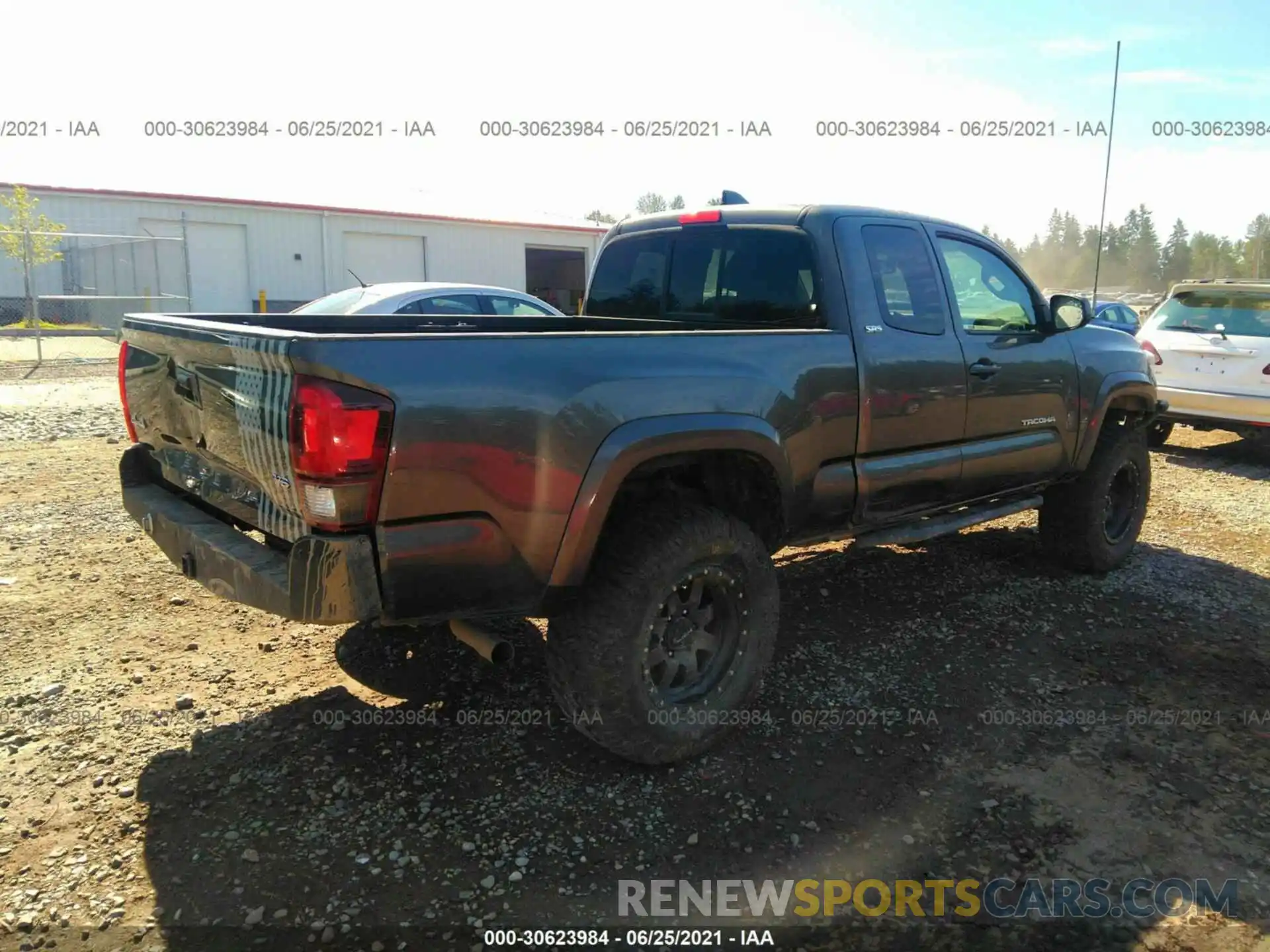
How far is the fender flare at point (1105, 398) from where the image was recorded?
16.5 feet

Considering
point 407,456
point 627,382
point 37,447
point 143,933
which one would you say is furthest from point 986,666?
point 37,447

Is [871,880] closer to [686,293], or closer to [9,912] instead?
[9,912]

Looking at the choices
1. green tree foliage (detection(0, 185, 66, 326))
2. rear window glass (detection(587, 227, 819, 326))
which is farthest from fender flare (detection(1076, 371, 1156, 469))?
green tree foliage (detection(0, 185, 66, 326))

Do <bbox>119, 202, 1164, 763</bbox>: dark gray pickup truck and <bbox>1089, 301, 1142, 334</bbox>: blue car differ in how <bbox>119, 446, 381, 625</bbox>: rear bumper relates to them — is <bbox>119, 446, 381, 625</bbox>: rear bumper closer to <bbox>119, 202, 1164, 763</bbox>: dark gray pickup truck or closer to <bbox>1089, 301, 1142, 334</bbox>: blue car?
<bbox>119, 202, 1164, 763</bbox>: dark gray pickup truck

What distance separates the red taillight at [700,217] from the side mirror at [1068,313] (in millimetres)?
1956

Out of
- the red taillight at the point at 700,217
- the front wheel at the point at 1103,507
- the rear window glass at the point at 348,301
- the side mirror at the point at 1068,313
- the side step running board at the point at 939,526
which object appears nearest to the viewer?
the side step running board at the point at 939,526

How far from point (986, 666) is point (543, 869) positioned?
2.39 m

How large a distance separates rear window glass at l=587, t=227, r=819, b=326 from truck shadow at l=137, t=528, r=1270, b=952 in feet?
5.24

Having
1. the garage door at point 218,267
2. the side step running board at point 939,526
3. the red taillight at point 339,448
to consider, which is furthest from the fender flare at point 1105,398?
the garage door at point 218,267

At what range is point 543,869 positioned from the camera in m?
2.67

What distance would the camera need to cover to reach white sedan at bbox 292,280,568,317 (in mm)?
8164

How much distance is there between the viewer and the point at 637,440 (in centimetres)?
288

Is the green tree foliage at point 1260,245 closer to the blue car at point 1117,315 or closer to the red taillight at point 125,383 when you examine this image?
the blue car at point 1117,315

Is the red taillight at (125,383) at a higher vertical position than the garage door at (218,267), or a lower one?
lower
